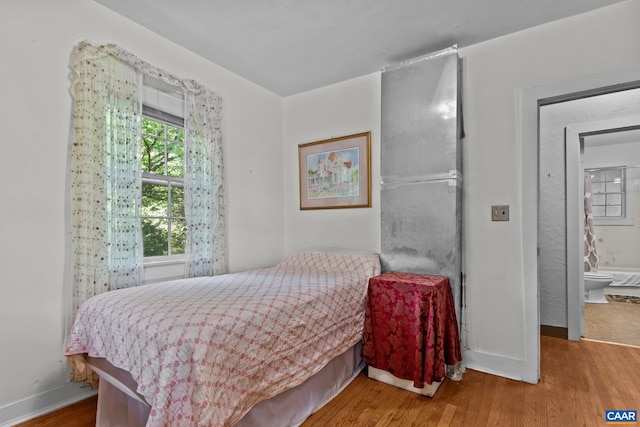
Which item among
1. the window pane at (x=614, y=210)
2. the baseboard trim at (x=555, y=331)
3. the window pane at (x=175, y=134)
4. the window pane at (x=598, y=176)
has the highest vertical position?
the window pane at (x=175, y=134)

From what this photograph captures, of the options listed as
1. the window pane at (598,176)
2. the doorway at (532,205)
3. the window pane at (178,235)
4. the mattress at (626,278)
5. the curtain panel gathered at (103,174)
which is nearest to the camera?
the curtain panel gathered at (103,174)

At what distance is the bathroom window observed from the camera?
5.18 meters

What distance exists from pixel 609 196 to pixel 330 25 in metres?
5.84

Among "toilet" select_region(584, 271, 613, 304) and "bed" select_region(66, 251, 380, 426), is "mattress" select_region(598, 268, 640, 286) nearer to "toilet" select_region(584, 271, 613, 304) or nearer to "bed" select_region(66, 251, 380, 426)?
"toilet" select_region(584, 271, 613, 304)

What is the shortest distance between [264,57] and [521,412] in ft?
10.2

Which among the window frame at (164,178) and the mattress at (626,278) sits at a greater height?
the window frame at (164,178)

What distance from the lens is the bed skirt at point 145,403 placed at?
→ 1.49 metres

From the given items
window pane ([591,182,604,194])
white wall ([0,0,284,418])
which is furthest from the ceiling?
window pane ([591,182,604,194])

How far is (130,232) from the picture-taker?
2.13 m

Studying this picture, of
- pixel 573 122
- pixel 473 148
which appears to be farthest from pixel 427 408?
pixel 573 122

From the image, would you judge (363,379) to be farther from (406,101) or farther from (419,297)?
(406,101)

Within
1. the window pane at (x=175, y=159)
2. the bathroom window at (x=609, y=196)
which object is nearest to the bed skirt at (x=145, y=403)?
the window pane at (x=175, y=159)

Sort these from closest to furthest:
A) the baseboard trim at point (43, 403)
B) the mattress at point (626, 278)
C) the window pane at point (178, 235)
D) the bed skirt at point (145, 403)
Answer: the bed skirt at point (145, 403), the baseboard trim at point (43, 403), the window pane at point (178, 235), the mattress at point (626, 278)

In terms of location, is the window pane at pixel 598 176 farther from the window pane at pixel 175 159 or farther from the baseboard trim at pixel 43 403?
the baseboard trim at pixel 43 403
